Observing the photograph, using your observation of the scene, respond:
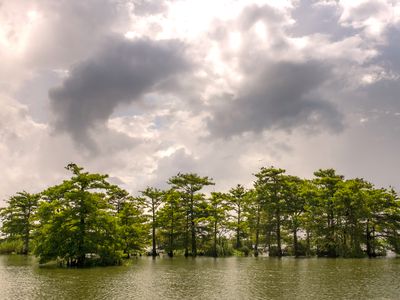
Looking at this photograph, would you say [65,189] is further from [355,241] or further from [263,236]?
[355,241]

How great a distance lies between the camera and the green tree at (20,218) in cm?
8444

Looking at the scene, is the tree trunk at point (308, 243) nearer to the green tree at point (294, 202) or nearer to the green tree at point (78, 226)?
the green tree at point (294, 202)

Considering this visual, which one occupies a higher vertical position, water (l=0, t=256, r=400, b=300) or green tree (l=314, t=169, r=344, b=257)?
green tree (l=314, t=169, r=344, b=257)

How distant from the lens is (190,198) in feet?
240

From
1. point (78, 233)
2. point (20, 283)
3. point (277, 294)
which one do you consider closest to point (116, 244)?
point (78, 233)

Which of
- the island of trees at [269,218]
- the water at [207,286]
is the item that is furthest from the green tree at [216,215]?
the water at [207,286]

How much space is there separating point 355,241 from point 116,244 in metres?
39.4

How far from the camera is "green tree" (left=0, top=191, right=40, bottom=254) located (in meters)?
84.4

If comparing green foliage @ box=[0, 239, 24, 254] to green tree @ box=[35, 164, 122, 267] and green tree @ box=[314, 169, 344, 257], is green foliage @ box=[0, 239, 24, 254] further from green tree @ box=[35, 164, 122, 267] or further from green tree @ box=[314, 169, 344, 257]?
green tree @ box=[314, 169, 344, 257]

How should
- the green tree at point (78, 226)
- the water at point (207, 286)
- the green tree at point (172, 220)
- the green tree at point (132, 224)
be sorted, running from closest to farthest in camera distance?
1. the water at point (207, 286)
2. the green tree at point (78, 226)
3. the green tree at point (132, 224)
4. the green tree at point (172, 220)

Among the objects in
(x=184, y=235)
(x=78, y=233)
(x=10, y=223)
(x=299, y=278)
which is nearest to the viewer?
(x=299, y=278)

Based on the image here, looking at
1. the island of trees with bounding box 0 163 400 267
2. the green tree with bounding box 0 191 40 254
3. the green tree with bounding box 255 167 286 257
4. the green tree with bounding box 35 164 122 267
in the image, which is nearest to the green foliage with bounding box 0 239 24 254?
the green tree with bounding box 0 191 40 254

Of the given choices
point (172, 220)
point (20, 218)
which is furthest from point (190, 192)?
point (20, 218)

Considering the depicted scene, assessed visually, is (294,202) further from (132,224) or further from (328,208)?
(132,224)
